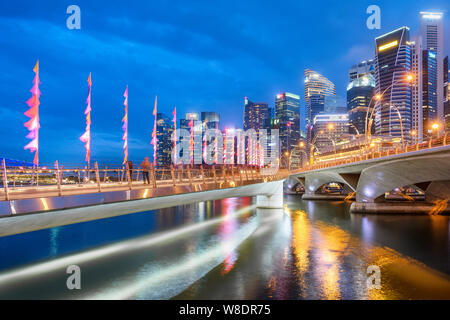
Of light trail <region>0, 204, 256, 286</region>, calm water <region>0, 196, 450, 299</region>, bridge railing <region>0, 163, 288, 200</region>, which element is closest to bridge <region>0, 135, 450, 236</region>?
bridge railing <region>0, 163, 288, 200</region>

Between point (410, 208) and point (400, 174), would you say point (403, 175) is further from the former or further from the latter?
point (410, 208)

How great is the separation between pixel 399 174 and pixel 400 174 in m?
0.13

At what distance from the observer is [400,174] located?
45.0 m

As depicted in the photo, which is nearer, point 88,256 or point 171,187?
point 171,187

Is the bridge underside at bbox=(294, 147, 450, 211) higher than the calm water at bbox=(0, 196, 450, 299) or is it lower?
higher

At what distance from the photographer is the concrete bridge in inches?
1406

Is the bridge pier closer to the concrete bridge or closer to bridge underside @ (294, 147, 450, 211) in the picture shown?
the concrete bridge

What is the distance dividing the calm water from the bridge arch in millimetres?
6283

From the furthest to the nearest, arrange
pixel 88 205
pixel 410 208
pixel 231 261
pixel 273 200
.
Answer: pixel 273 200
pixel 410 208
pixel 231 261
pixel 88 205

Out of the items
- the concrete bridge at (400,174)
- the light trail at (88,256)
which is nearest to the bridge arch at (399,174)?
the concrete bridge at (400,174)

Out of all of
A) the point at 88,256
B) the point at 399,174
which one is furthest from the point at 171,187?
the point at 399,174
